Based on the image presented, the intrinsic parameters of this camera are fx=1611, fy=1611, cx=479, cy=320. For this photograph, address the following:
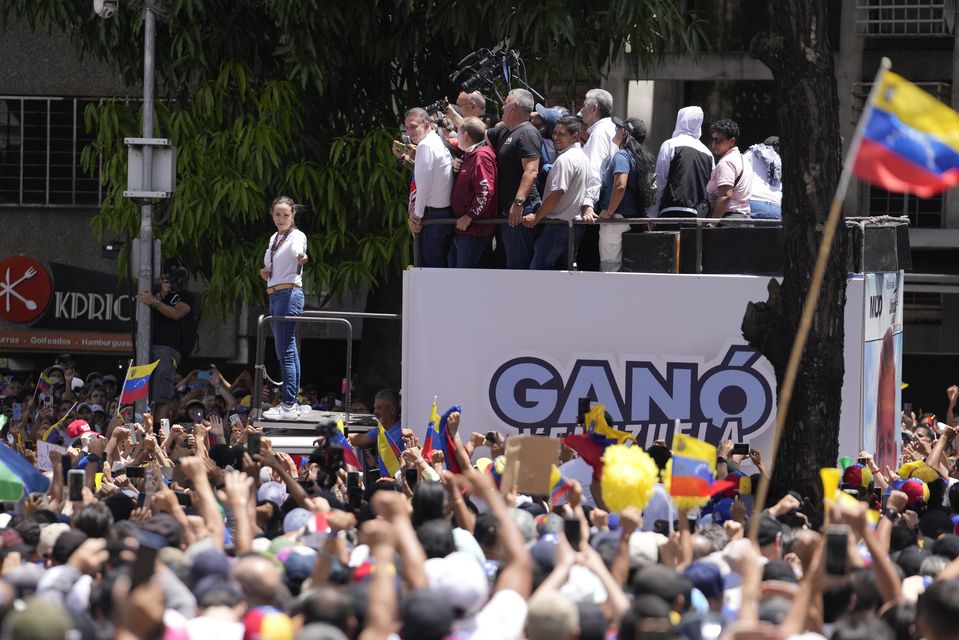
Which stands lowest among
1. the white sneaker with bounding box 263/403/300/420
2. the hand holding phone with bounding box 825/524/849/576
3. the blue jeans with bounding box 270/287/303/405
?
Answer: the white sneaker with bounding box 263/403/300/420

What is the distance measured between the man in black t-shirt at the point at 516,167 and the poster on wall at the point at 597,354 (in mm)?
269

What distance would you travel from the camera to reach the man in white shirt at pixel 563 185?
11695mm

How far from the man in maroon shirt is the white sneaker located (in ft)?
7.06

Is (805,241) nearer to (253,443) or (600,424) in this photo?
(600,424)

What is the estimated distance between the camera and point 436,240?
40.8 feet

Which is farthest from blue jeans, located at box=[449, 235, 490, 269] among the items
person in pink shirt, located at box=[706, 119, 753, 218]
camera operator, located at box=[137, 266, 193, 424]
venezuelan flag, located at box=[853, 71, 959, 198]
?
venezuelan flag, located at box=[853, 71, 959, 198]

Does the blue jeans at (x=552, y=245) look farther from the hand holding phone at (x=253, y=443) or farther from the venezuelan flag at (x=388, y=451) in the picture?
the hand holding phone at (x=253, y=443)

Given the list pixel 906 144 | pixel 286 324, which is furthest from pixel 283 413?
pixel 906 144

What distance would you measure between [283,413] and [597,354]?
271 centimetres

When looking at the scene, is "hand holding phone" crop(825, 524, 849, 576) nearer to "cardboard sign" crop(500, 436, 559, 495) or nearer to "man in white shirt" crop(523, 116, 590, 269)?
"cardboard sign" crop(500, 436, 559, 495)

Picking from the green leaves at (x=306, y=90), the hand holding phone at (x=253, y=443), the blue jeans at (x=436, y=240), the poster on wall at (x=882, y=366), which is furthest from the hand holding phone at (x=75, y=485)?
the green leaves at (x=306, y=90)

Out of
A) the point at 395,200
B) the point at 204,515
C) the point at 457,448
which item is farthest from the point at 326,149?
the point at 204,515

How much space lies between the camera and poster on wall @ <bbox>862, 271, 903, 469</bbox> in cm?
1197

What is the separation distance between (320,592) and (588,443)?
4.44m
